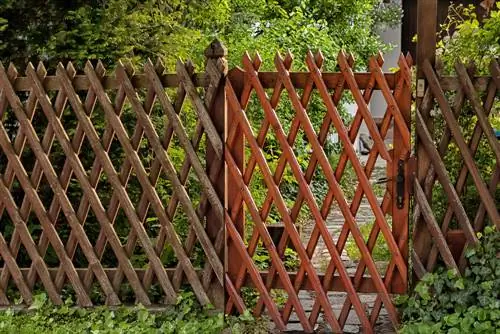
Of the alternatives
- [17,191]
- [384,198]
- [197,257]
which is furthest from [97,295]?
[384,198]

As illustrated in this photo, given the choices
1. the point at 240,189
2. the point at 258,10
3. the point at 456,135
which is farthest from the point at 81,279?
the point at 258,10

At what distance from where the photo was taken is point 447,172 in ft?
15.7

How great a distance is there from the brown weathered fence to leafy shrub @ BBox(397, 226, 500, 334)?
0.29 ft

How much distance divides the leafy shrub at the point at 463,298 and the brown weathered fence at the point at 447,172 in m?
0.09

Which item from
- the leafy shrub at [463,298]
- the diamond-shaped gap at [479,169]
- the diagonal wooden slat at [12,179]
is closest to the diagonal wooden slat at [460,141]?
the leafy shrub at [463,298]

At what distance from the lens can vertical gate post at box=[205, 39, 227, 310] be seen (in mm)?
4906

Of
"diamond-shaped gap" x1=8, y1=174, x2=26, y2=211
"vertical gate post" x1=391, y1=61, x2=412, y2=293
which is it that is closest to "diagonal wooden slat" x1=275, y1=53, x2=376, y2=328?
"vertical gate post" x1=391, y1=61, x2=412, y2=293

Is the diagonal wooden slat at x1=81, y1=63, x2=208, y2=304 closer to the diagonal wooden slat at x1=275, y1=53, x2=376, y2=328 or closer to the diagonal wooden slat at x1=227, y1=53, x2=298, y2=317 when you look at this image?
the diagonal wooden slat at x1=227, y1=53, x2=298, y2=317

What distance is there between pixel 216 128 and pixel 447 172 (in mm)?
1483

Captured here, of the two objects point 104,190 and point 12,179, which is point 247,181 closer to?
point 104,190

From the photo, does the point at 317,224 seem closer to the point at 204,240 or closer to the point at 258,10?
the point at 204,240

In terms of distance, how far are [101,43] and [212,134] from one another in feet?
5.04

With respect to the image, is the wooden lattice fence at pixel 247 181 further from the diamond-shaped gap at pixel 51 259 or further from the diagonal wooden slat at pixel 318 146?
the diamond-shaped gap at pixel 51 259

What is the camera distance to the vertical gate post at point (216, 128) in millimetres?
4906
